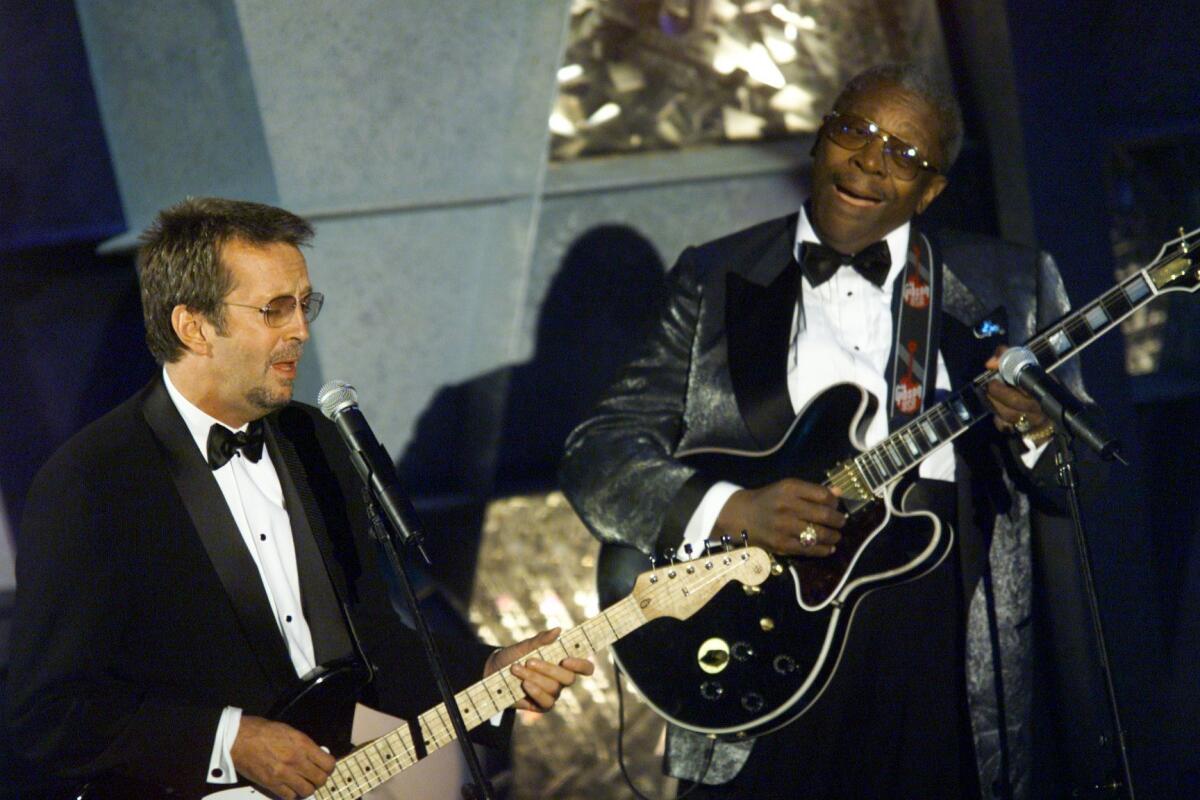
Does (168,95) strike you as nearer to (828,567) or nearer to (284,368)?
(284,368)

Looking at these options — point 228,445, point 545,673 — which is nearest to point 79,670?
point 228,445

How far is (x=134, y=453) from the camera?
290 cm

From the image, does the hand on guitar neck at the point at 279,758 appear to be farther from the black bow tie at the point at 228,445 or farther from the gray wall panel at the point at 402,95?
the gray wall panel at the point at 402,95

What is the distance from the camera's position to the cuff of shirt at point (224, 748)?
2766 mm

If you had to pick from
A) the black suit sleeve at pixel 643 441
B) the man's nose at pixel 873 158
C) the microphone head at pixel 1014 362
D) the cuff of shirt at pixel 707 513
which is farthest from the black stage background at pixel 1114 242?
the microphone head at pixel 1014 362

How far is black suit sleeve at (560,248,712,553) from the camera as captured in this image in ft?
11.4

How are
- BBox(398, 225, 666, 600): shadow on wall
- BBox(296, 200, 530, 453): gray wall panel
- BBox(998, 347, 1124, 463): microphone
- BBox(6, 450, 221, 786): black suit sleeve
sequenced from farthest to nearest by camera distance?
BBox(398, 225, 666, 600): shadow on wall, BBox(296, 200, 530, 453): gray wall panel, BBox(998, 347, 1124, 463): microphone, BBox(6, 450, 221, 786): black suit sleeve

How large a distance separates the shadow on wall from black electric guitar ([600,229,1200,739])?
1.23 metres

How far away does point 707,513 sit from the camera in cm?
339

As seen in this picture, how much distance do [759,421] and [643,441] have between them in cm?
30

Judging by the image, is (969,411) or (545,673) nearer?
(545,673)

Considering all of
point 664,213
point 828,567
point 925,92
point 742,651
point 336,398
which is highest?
point 664,213

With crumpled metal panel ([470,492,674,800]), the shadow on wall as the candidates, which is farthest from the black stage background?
crumpled metal panel ([470,492,674,800])

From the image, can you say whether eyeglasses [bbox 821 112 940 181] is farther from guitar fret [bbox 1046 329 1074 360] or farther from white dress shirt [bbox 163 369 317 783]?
white dress shirt [bbox 163 369 317 783]
